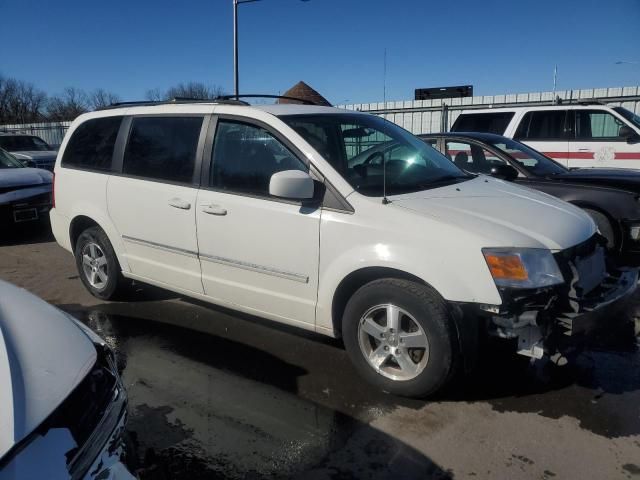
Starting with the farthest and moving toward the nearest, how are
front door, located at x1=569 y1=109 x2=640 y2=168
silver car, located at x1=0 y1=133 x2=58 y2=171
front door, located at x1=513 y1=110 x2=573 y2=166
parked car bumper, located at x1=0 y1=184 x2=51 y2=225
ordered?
silver car, located at x1=0 y1=133 x2=58 y2=171, front door, located at x1=513 y1=110 x2=573 y2=166, front door, located at x1=569 y1=109 x2=640 y2=168, parked car bumper, located at x1=0 y1=184 x2=51 y2=225

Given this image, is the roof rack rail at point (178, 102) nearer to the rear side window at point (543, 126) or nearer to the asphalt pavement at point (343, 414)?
the asphalt pavement at point (343, 414)

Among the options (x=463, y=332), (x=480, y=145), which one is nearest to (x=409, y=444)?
(x=463, y=332)

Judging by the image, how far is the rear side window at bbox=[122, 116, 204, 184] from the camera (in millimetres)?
4234

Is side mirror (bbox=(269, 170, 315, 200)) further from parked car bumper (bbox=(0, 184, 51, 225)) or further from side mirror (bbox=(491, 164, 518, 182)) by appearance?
parked car bumper (bbox=(0, 184, 51, 225))

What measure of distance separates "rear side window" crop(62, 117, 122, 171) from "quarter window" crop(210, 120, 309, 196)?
1.39 metres

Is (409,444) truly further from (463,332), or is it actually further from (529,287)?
(529,287)

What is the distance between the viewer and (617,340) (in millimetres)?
4254

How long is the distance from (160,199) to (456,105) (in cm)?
1247

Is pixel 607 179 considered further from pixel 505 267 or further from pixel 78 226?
pixel 78 226

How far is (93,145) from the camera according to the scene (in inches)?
201

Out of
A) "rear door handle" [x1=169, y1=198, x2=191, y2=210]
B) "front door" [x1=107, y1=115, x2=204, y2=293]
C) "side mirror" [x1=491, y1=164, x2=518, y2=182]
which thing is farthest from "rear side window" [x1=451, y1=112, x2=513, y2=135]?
"rear door handle" [x1=169, y1=198, x2=191, y2=210]

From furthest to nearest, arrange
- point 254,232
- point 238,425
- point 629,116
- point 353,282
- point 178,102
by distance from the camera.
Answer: point 629,116 → point 178,102 → point 254,232 → point 353,282 → point 238,425

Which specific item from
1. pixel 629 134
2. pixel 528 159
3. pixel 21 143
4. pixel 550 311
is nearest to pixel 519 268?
pixel 550 311

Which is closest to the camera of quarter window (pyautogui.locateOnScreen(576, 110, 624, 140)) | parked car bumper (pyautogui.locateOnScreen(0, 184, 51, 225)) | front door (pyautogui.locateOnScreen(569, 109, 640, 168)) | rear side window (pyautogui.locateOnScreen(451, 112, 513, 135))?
parked car bumper (pyautogui.locateOnScreen(0, 184, 51, 225))
